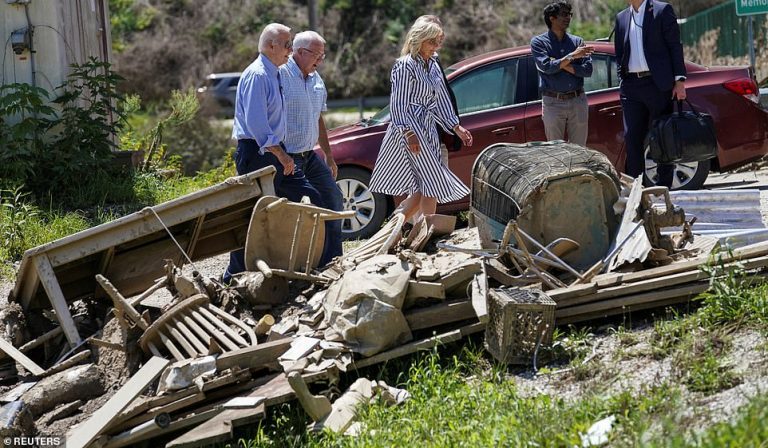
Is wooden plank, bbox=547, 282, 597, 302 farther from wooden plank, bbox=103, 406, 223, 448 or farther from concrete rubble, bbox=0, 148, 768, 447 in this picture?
wooden plank, bbox=103, 406, 223, 448

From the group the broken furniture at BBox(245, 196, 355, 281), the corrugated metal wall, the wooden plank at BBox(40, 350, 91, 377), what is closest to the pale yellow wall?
the broken furniture at BBox(245, 196, 355, 281)

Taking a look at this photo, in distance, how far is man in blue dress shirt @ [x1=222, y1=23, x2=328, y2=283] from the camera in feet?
25.8

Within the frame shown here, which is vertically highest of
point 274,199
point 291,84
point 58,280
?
point 291,84

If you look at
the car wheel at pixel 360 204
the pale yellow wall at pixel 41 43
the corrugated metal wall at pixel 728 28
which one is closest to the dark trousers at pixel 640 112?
the car wheel at pixel 360 204

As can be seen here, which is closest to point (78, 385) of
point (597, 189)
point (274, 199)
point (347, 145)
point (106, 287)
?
point (106, 287)

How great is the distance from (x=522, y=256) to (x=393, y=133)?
2131 mm

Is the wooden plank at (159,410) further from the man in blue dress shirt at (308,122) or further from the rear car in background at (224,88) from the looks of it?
the rear car in background at (224,88)

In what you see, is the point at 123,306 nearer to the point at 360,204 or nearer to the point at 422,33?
the point at 422,33

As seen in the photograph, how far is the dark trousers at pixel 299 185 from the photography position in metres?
8.02

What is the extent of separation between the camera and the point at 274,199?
7426 mm

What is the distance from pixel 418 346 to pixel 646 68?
372cm

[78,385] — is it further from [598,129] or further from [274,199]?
[598,129]

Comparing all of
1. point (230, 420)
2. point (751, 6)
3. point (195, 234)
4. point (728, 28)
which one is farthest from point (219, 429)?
point (728, 28)

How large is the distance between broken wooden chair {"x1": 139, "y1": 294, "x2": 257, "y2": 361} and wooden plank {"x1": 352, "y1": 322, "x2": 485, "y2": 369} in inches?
30.6
